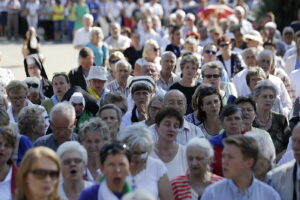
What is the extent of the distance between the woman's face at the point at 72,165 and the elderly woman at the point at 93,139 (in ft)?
2.92

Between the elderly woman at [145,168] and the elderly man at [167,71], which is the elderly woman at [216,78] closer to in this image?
the elderly man at [167,71]

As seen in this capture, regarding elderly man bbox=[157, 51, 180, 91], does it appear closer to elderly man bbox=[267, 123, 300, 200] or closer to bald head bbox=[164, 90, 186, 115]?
bald head bbox=[164, 90, 186, 115]

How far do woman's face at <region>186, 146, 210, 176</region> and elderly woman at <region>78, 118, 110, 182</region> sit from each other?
971 millimetres

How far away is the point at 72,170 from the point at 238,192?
1.43m

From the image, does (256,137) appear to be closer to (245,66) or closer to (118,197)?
(118,197)

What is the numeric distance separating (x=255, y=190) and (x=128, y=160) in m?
1.05

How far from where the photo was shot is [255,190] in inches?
307

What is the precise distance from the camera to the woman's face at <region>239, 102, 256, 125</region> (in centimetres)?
1070

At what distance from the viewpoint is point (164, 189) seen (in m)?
8.53

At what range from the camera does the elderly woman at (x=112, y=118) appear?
1016 cm

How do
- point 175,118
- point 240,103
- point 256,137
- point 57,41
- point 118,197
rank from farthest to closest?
point 57,41 < point 240,103 < point 175,118 < point 256,137 < point 118,197

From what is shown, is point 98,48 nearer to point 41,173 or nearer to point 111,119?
point 111,119

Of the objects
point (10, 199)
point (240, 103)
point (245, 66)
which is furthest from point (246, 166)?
point (245, 66)

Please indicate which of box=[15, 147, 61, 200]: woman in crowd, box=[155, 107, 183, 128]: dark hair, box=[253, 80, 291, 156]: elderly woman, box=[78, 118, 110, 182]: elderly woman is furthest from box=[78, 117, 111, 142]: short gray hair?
box=[253, 80, 291, 156]: elderly woman
